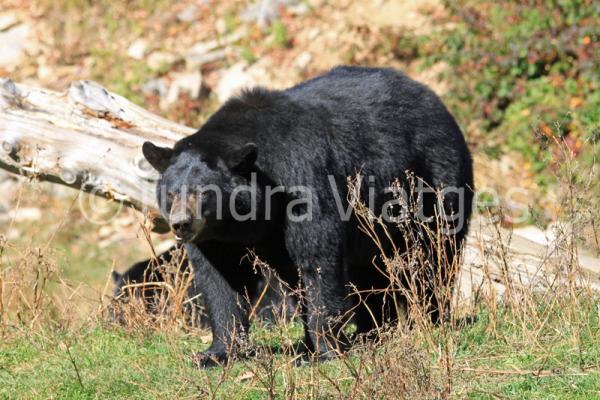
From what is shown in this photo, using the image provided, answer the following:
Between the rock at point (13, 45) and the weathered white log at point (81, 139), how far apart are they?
10437 millimetres

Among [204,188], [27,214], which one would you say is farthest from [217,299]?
[27,214]

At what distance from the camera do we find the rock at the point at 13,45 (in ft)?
58.9

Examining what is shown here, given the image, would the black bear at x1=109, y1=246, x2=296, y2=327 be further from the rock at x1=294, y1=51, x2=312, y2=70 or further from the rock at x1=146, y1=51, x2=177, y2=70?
the rock at x1=146, y1=51, x2=177, y2=70

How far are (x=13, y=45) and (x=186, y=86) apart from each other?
4362 millimetres

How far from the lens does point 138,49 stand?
1716 cm

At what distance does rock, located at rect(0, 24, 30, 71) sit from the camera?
1795 centimetres

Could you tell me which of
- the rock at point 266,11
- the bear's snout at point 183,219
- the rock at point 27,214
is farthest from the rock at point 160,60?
the bear's snout at point 183,219

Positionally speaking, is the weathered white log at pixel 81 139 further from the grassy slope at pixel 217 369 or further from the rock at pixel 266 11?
the rock at pixel 266 11

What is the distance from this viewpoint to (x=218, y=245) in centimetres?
678

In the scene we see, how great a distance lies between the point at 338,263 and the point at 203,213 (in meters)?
0.99

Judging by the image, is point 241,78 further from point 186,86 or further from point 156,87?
point 156,87

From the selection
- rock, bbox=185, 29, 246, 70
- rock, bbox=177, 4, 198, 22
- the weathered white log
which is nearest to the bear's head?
the weathered white log

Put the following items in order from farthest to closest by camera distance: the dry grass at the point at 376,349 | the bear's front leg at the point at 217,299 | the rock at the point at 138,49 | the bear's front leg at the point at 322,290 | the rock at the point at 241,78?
the rock at the point at 138,49
the rock at the point at 241,78
the bear's front leg at the point at 217,299
the bear's front leg at the point at 322,290
the dry grass at the point at 376,349

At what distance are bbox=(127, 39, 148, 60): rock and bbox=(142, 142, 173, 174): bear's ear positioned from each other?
35.2 ft
